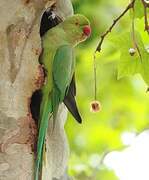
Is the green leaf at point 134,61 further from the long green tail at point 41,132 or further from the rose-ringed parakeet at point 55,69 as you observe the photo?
the long green tail at point 41,132

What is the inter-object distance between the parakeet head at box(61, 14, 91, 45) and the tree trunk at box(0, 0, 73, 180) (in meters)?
0.09

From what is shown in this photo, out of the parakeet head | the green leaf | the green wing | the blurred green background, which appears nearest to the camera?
the green wing

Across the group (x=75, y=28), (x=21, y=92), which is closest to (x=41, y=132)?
(x=21, y=92)

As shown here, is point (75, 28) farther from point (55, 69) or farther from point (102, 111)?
point (102, 111)

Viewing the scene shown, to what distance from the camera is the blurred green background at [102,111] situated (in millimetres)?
3143

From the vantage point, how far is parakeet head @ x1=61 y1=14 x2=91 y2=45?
1.98 m

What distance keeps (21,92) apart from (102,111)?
63.2 inches

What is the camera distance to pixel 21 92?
1806 mm

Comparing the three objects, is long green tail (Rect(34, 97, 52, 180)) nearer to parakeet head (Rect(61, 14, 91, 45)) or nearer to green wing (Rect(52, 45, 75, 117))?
green wing (Rect(52, 45, 75, 117))

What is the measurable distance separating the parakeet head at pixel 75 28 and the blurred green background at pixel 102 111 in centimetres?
111

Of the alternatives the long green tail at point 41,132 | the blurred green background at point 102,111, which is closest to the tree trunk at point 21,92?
the long green tail at point 41,132

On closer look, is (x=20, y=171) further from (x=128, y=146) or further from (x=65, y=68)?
(x=128, y=146)

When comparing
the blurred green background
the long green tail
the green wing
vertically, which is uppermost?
the blurred green background

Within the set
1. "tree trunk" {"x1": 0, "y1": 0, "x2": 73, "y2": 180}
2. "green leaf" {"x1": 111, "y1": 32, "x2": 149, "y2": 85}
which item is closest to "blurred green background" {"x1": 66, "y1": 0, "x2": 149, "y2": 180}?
"green leaf" {"x1": 111, "y1": 32, "x2": 149, "y2": 85}
